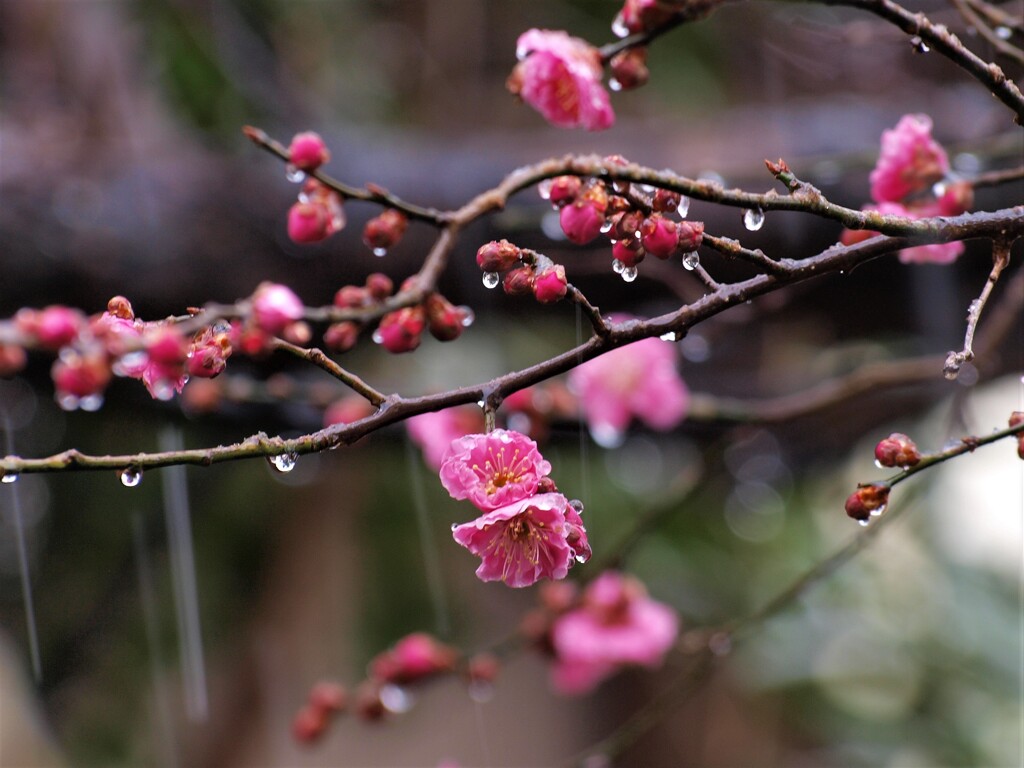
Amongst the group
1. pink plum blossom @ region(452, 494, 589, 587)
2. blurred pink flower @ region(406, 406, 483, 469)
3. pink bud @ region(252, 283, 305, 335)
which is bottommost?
pink plum blossom @ region(452, 494, 589, 587)

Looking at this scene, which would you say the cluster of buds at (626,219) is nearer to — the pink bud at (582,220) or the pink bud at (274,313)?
the pink bud at (582,220)

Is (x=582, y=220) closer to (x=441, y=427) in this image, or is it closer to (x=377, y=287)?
(x=377, y=287)

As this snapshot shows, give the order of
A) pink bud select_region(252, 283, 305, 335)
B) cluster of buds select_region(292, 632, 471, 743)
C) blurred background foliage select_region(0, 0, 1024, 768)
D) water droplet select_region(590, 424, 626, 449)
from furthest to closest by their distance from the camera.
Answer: blurred background foliage select_region(0, 0, 1024, 768), water droplet select_region(590, 424, 626, 449), cluster of buds select_region(292, 632, 471, 743), pink bud select_region(252, 283, 305, 335)

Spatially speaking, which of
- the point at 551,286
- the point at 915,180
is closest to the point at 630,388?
the point at 915,180

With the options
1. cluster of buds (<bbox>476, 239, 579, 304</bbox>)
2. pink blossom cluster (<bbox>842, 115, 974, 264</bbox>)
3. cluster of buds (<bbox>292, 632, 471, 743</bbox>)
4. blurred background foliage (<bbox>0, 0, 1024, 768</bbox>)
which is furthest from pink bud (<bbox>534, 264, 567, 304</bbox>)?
blurred background foliage (<bbox>0, 0, 1024, 768</bbox>)

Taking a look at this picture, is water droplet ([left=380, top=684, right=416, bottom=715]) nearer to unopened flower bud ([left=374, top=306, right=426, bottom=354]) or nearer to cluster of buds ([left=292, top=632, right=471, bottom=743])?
cluster of buds ([left=292, top=632, right=471, bottom=743])
